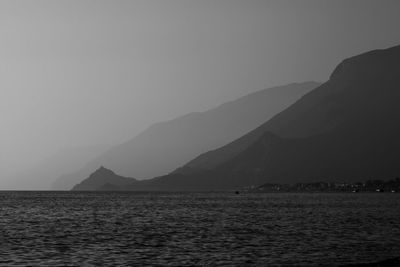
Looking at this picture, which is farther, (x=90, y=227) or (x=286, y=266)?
(x=90, y=227)

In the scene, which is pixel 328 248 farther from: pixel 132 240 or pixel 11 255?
pixel 11 255

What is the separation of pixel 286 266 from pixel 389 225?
183ft

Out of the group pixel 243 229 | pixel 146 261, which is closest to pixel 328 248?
pixel 146 261

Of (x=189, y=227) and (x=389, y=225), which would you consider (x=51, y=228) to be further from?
(x=389, y=225)

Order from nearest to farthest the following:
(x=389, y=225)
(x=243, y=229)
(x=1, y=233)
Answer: (x=1, y=233), (x=243, y=229), (x=389, y=225)

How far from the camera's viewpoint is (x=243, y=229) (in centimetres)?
10294

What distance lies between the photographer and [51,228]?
106 metres

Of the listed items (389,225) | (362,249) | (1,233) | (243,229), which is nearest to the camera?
(362,249)

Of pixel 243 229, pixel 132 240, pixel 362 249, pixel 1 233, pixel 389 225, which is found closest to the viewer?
pixel 362 249

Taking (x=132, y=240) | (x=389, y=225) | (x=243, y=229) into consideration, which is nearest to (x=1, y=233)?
(x=132, y=240)

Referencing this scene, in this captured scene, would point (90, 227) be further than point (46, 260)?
Yes

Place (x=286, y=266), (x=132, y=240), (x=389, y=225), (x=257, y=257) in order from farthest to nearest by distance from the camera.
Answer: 1. (x=389, y=225)
2. (x=132, y=240)
3. (x=257, y=257)
4. (x=286, y=266)

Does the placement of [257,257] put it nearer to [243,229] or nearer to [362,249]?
[362,249]

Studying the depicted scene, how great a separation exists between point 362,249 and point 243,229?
31581 millimetres
